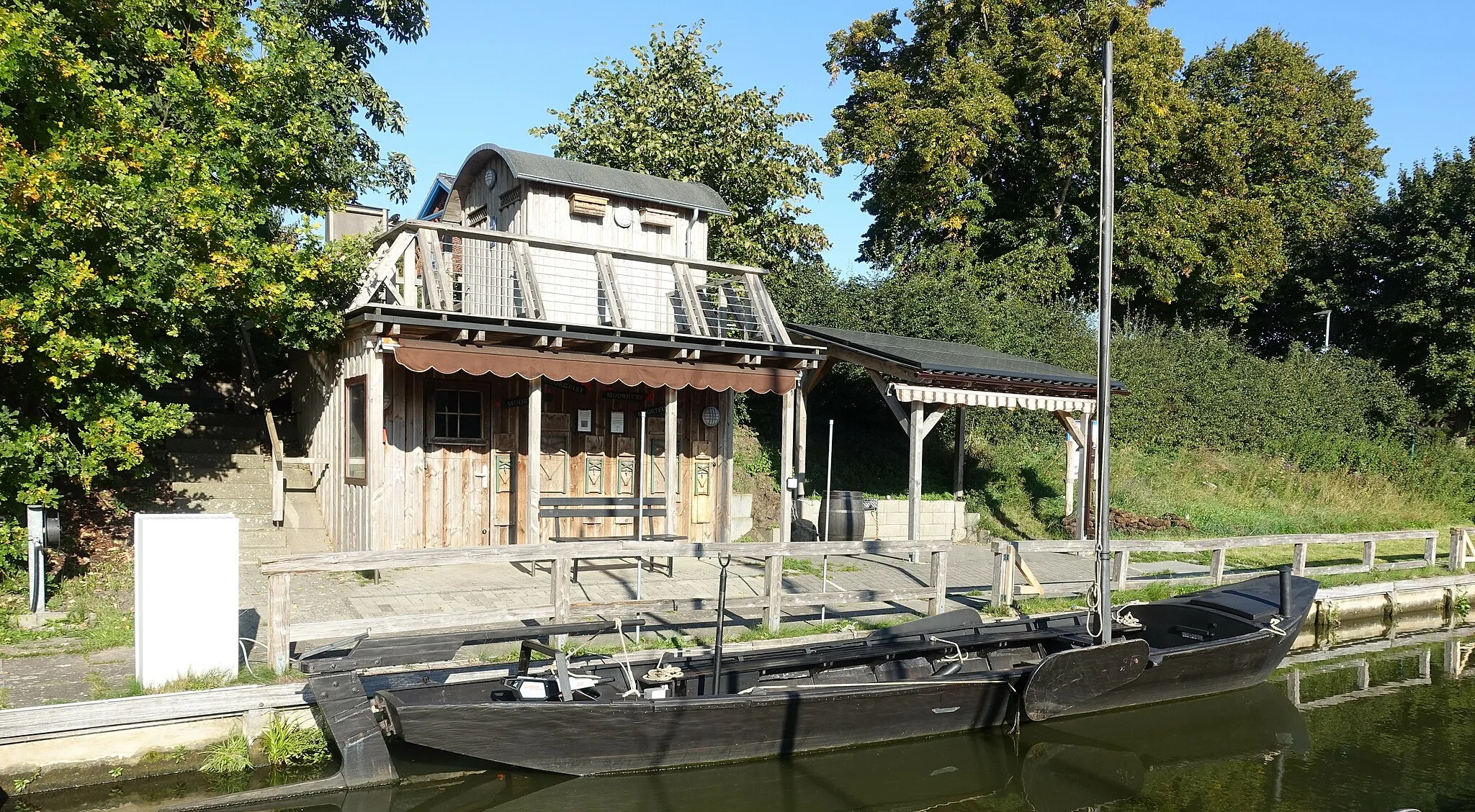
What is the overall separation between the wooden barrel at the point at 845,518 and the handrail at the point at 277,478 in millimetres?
7575

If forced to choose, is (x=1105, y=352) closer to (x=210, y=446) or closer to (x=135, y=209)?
(x=135, y=209)

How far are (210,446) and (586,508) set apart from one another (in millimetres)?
5764

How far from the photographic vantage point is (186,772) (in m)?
6.57

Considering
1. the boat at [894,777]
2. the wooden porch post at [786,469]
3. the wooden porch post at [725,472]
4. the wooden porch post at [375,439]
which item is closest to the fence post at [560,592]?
the boat at [894,777]

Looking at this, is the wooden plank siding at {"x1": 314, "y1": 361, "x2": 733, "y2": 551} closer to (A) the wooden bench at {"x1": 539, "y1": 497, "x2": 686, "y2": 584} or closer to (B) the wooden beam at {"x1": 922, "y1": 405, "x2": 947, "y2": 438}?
(A) the wooden bench at {"x1": 539, "y1": 497, "x2": 686, "y2": 584}

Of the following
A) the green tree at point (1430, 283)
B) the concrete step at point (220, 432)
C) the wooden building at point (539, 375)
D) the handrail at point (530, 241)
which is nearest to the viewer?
the wooden building at point (539, 375)

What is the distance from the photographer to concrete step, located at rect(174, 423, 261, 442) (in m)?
15.1

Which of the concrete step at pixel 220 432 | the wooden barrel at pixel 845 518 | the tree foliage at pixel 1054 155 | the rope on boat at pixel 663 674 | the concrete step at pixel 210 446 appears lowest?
the rope on boat at pixel 663 674

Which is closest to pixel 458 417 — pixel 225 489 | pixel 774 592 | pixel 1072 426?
pixel 225 489

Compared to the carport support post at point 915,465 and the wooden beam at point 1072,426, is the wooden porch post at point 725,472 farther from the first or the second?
the wooden beam at point 1072,426

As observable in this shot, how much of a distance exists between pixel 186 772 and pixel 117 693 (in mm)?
840

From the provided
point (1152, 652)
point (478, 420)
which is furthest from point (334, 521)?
point (1152, 652)

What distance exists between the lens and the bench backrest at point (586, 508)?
42.7 feet

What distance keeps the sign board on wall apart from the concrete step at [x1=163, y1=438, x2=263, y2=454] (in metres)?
7.78
